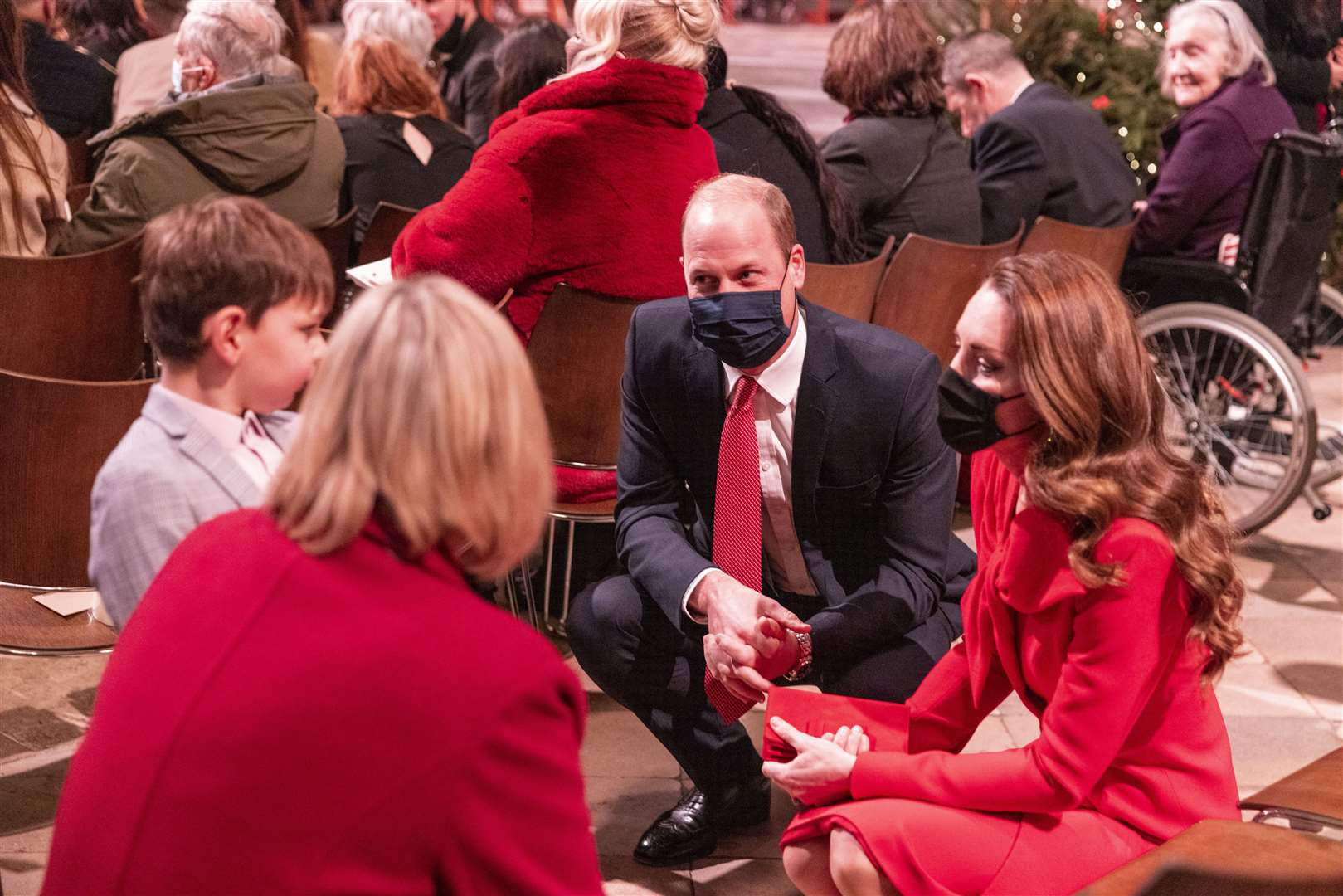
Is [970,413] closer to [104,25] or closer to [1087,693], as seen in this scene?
[1087,693]

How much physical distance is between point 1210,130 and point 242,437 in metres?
3.67

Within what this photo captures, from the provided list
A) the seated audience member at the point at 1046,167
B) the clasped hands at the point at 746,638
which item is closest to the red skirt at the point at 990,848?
the clasped hands at the point at 746,638

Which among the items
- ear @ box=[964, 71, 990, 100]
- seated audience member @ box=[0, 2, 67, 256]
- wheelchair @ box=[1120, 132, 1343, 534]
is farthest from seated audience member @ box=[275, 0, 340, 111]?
wheelchair @ box=[1120, 132, 1343, 534]

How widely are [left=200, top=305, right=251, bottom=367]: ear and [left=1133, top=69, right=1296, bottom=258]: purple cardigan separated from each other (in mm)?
3591

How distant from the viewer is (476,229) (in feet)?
10.0

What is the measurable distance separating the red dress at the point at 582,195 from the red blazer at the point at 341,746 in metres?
1.88

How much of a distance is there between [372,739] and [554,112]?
2.12 m

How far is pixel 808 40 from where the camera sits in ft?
38.6

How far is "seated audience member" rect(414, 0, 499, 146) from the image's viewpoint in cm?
606

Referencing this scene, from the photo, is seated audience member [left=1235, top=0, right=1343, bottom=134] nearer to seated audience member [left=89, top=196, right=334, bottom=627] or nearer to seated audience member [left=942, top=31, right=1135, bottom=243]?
seated audience member [left=942, top=31, right=1135, bottom=243]

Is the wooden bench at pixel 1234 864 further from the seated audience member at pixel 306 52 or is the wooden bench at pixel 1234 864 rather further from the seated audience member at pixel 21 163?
the seated audience member at pixel 306 52

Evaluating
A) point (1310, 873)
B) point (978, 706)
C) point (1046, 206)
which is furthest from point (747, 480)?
point (1046, 206)

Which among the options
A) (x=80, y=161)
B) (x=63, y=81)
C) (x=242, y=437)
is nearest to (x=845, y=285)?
(x=242, y=437)

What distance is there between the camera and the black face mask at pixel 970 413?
203 centimetres
